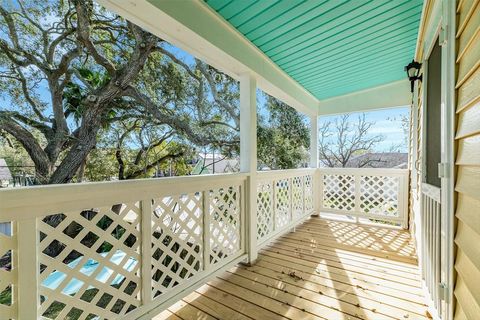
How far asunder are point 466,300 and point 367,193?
3.54 meters

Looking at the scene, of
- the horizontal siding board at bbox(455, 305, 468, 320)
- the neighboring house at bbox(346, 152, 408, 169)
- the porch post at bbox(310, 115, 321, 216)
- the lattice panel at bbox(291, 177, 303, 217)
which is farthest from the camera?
the neighboring house at bbox(346, 152, 408, 169)

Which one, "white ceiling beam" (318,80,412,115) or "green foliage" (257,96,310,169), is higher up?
"white ceiling beam" (318,80,412,115)

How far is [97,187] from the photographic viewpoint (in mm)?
1254

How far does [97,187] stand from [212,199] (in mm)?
1065

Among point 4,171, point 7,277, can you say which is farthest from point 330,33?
point 4,171

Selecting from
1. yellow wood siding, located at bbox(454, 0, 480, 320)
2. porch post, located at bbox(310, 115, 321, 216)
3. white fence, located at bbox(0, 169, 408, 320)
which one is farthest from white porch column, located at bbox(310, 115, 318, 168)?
yellow wood siding, located at bbox(454, 0, 480, 320)

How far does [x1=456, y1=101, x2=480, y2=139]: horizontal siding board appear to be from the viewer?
771 millimetres

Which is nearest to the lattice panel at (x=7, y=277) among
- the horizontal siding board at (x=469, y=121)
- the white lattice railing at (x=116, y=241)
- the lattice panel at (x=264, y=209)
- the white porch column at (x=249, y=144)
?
the white lattice railing at (x=116, y=241)

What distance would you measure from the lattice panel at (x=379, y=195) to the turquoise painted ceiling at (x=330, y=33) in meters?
1.91

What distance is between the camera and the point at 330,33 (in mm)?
2246

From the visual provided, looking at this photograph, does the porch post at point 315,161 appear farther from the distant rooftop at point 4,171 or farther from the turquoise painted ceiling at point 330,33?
the distant rooftop at point 4,171

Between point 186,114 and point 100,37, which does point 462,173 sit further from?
point 100,37

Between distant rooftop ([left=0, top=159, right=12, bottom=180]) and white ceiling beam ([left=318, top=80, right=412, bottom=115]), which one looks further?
white ceiling beam ([left=318, top=80, right=412, bottom=115])

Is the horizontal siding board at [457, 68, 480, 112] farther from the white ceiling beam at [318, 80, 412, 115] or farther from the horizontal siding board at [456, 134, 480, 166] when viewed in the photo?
the white ceiling beam at [318, 80, 412, 115]
